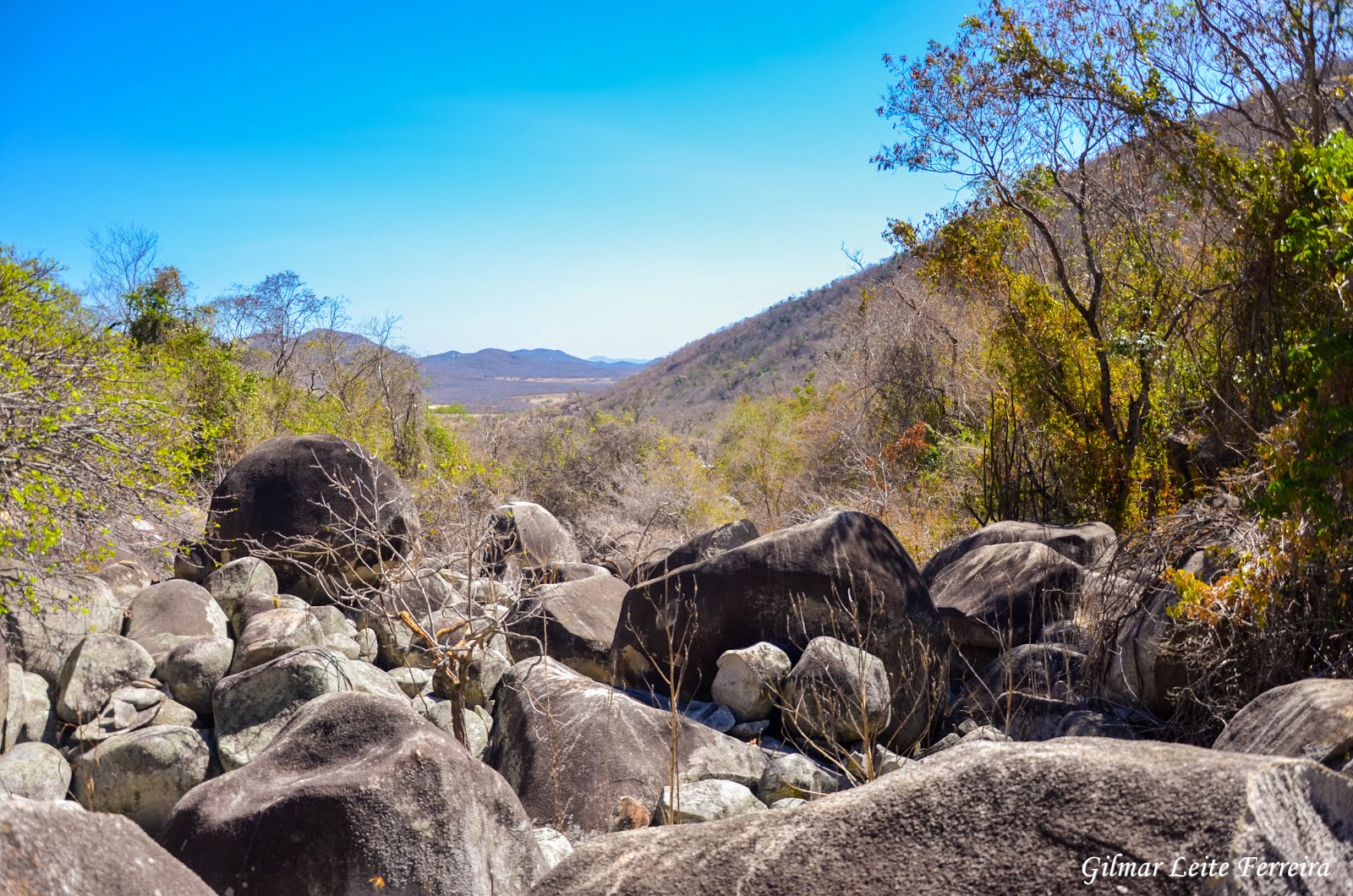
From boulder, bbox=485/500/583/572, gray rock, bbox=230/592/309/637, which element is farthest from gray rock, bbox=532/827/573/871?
boulder, bbox=485/500/583/572

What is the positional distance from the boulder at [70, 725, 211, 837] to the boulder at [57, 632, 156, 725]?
0.53m

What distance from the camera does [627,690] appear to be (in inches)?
309

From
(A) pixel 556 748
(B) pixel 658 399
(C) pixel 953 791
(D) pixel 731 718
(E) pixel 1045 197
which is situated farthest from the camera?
(B) pixel 658 399

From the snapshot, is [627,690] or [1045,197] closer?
[627,690]

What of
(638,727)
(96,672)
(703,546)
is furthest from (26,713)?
(703,546)

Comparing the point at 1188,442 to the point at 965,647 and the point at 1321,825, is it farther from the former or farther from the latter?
the point at 1321,825

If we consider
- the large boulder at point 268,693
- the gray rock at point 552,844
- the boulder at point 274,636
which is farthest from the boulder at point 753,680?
the boulder at point 274,636

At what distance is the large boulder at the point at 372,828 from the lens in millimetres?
4062

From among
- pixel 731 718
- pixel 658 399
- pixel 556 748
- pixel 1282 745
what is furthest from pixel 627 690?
pixel 658 399

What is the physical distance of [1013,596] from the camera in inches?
329

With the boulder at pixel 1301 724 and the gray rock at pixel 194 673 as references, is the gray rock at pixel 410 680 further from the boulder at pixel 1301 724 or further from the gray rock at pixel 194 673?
the boulder at pixel 1301 724

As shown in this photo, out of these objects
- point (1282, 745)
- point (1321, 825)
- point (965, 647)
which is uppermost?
point (1321, 825)

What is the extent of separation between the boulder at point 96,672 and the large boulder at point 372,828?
12.5ft

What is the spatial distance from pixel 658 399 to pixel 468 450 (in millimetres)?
32345
